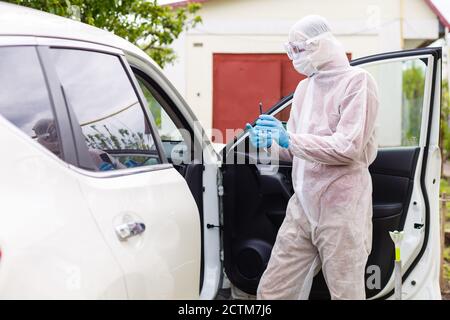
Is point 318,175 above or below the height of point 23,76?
below

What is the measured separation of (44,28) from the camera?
231cm

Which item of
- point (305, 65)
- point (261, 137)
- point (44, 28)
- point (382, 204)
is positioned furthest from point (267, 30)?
point (44, 28)

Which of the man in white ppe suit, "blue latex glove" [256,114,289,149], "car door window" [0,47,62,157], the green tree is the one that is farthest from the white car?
the green tree

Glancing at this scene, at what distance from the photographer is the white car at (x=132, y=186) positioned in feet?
6.33

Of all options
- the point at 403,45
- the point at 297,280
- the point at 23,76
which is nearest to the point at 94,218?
the point at 23,76

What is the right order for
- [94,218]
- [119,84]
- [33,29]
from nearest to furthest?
[94,218] → [33,29] → [119,84]

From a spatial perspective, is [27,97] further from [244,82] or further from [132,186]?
[244,82]

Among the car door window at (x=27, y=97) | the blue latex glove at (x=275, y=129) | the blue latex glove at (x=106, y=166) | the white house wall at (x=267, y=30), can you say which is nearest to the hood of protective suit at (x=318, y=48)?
the blue latex glove at (x=275, y=129)

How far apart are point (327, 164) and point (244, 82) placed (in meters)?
7.33

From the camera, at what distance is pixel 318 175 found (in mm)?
3174

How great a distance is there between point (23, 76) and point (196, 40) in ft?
28.5

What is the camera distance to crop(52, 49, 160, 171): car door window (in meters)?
2.41

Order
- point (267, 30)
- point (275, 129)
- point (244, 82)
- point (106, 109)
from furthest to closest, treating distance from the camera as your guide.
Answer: point (267, 30), point (244, 82), point (275, 129), point (106, 109)
